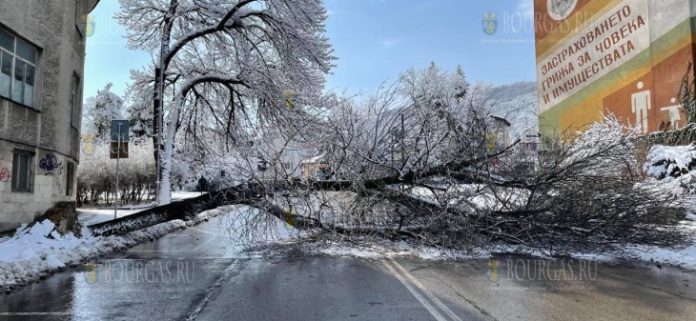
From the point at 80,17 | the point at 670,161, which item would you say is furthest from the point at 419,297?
the point at 80,17

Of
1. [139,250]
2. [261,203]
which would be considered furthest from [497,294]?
[139,250]

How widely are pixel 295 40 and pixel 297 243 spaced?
11345 mm

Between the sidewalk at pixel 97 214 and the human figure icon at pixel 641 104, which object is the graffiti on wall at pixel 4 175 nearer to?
the sidewalk at pixel 97 214

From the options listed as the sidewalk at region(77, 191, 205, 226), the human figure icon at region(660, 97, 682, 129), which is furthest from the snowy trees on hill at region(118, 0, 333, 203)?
the human figure icon at region(660, 97, 682, 129)

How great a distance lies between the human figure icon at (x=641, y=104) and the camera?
28109mm

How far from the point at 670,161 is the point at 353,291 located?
13.4 m

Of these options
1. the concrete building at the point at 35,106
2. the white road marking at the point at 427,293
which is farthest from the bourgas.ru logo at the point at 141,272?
the white road marking at the point at 427,293

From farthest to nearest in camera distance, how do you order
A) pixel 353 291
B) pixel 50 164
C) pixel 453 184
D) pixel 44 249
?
pixel 50 164 → pixel 453 184 → pixel 44 249 → pixel 353 291

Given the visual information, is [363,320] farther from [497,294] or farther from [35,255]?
[35,255]

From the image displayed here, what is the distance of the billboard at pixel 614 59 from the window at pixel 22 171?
19.9 metres

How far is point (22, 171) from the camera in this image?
41.0ft

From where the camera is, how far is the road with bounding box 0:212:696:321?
254 inches

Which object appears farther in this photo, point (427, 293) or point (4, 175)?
point (4, 175)

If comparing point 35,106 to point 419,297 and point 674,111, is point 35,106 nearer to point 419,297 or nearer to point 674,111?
point 419,297
